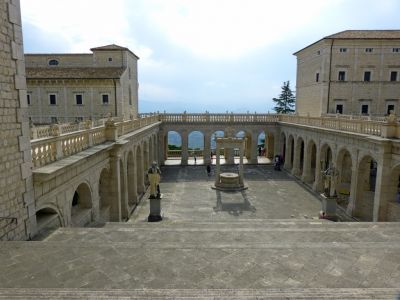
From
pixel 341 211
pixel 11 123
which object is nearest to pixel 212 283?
pixel 11 123

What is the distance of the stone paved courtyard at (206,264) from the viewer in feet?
18.9

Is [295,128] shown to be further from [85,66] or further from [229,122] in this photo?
[85,66]

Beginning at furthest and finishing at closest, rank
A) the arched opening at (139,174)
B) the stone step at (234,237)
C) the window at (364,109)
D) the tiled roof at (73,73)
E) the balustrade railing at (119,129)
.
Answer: the window at (364,109), the tiled roof at (73,73), the arched opening at (139,174), the balustrade railing at (119,129), the stone step at (234,237)

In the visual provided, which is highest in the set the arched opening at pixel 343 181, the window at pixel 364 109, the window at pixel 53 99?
the window at pixel 53 99

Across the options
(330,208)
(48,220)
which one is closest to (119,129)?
(48,220)

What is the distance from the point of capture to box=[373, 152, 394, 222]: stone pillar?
Result: 53.8 feet

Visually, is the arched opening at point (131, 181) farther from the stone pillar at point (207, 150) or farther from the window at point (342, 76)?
the window at point (342, 76)

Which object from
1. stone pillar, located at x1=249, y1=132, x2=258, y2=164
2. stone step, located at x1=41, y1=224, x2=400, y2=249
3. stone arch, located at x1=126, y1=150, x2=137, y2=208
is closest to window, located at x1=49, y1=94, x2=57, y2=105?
stone arch, located at x1=126, y1=150, x2=137, y2=208

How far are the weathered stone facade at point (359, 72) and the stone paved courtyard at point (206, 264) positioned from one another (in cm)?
3023

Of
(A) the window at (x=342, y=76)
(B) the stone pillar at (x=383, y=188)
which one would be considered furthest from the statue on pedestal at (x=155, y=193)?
(A) the window at (x=342, y=76)

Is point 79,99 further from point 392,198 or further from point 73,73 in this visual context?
point 392,198

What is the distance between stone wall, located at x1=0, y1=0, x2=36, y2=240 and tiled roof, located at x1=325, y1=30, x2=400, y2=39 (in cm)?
3637

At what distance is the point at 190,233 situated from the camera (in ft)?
31.4

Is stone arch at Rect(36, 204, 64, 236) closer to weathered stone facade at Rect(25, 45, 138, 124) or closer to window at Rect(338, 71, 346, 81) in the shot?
weathered stone facade at Rect(25, 45, 138, 124)
